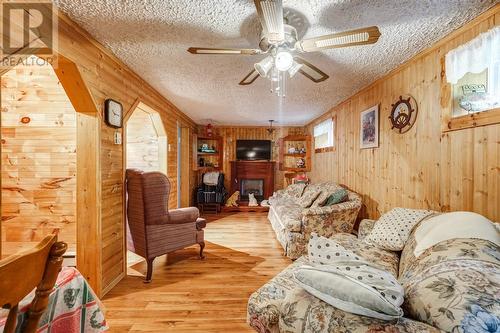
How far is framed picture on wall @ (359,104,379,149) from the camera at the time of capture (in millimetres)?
3052

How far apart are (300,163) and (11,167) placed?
5.77 metres

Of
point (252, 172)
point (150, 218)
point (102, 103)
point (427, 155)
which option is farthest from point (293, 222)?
point (252, 172)

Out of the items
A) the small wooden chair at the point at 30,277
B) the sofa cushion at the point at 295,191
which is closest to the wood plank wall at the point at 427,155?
the sofa cushion at the point at 295,191

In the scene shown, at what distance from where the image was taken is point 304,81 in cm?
310

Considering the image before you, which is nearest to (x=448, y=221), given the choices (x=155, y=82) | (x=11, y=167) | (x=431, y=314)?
(x=431, y=314)

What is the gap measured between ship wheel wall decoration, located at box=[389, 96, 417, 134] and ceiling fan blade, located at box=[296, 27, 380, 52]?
4.49ft

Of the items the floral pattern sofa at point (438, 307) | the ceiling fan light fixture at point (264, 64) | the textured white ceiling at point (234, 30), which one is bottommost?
the floral pattern sofa at point (438, 307)

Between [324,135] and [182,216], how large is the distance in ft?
12.1

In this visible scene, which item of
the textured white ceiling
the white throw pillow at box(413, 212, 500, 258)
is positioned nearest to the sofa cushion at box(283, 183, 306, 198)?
the textured white ceiling

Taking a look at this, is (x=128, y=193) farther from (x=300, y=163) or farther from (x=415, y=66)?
(x=300, y=163)

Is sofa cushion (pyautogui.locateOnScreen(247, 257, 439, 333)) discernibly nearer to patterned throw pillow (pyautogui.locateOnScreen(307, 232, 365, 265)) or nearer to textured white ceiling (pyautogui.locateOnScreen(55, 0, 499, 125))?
patterned throw pillow (pyautogui.locateOnScreen(307, 232, 365, 265))

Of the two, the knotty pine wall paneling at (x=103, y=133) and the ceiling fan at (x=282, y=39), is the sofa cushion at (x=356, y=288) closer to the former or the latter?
the ceiling fan at (x=282, y=39)

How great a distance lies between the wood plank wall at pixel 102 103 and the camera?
187 centimetres

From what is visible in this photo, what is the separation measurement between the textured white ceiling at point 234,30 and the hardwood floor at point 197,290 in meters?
2.41
